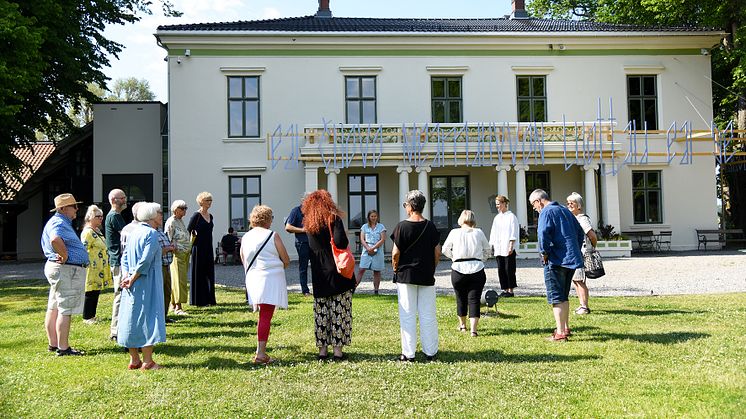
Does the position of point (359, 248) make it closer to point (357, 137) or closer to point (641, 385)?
point (357, 137)

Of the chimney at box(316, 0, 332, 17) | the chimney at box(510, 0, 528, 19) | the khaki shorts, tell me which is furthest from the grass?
the chimney at box(510, 0, 528, 19)

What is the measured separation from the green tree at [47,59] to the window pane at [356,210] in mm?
11076

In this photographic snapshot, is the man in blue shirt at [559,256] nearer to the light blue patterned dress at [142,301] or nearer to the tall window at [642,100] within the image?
the light blue patterned dress at [142,301]

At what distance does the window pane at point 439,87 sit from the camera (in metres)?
22.9

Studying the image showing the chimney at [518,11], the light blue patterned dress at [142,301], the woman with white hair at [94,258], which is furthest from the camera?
the chimney at [518,11]

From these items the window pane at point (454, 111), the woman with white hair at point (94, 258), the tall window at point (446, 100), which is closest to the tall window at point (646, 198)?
the window pane at point (454, 111)

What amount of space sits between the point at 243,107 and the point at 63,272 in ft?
53.6

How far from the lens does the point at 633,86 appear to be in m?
23.5

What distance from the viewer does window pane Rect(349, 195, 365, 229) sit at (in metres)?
22.5

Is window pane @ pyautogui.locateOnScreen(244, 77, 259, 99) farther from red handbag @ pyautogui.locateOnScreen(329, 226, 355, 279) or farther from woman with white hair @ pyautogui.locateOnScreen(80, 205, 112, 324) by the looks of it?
red handbag @ pyautogui.locateOnScreen(329, 226, 355, 279)

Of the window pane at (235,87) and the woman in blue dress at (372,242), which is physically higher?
the window pane at (235,87)

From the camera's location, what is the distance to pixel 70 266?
672 cm

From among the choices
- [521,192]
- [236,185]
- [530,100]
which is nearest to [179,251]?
[236,185]

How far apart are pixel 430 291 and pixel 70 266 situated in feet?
13.3
